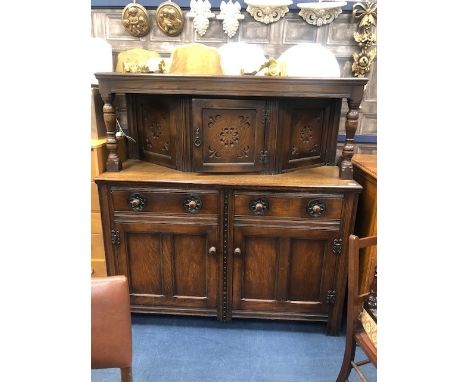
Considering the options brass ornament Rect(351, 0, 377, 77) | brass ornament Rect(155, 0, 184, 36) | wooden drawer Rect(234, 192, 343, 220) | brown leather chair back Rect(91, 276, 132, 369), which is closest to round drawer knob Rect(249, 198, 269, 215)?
wooden drawer Rect(234, 192, 343, 220)

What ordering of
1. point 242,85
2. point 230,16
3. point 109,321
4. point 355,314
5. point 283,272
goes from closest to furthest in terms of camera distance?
1. point 109,321
2. point 355,314
3. point 242,85
4. point 283,272
5. point 230,16

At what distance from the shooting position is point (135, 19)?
5.34ft

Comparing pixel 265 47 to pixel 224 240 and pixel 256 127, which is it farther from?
pixel 224 240

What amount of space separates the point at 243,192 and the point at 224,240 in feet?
0.83

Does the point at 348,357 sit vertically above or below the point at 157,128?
below

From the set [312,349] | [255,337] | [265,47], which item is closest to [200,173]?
[265,47]

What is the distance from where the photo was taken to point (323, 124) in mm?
1577

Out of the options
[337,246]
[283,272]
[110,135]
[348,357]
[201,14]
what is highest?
[201,14]

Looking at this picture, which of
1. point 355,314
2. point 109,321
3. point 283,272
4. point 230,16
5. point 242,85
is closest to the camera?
point 109,321

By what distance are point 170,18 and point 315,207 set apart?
3.96ft

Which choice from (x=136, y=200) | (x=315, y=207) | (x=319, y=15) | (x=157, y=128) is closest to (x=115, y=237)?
(x=136, y=200)

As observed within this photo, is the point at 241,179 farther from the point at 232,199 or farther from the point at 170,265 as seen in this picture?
the point at 170,265
